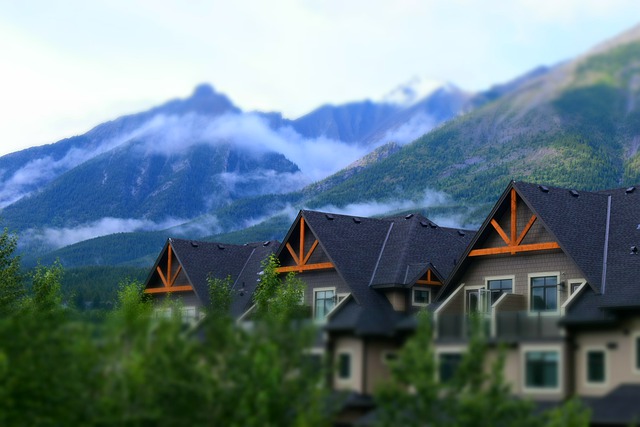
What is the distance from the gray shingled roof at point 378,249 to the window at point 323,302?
5.62ft

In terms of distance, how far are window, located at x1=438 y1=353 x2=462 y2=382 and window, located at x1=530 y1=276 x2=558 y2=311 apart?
1478cm

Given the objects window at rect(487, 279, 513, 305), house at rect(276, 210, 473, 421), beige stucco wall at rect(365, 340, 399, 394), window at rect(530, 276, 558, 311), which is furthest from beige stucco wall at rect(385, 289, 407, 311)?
beige stucco wall at rect(365, 340, 399, 394)

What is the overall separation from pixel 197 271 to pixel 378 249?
13.3 meters

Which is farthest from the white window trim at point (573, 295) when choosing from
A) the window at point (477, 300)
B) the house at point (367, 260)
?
the house at point (367, 260)

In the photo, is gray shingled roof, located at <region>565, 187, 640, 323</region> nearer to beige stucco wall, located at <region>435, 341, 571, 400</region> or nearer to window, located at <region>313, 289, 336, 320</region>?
beige stucco wall, located at <region>435, 341, 571, 400</region>

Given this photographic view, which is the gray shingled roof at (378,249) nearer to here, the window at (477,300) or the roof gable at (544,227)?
the window at (477,300)

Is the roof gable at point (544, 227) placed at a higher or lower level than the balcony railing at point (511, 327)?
higher

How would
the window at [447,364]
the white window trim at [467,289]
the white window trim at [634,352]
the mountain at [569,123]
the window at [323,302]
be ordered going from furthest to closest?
the window at [323,302], the white window trim at [467,289], the mountain at [569,123], the white window trim at [634,352], the window at [447,364]

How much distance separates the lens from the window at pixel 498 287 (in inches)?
1928

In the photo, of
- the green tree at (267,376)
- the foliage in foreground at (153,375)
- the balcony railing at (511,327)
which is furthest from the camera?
the balcony railing at (511,327)

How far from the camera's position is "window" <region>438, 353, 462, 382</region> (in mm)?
31605

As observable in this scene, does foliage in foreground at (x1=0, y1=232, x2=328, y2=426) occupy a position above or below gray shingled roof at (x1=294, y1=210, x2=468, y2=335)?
below

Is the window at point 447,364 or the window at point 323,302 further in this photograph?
the window at point 323,302

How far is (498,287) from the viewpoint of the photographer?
4947 centimetres
